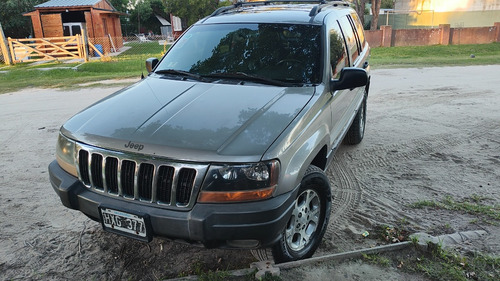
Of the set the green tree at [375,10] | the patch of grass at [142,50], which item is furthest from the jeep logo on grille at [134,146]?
the green tree at [375,10]

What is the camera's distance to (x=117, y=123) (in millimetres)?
2869

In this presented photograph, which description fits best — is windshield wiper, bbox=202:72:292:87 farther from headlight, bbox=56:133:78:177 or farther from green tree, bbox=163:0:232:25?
green tree, bbox=163:0:232:25

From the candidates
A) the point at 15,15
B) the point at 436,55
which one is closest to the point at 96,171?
the point at 436,55

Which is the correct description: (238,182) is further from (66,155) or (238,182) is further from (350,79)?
(350,79)

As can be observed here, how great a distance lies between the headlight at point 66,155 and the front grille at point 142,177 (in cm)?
13

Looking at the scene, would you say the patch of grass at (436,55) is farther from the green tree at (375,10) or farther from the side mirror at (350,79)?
the side mirror at (350,79)

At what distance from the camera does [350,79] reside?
351 centimetres

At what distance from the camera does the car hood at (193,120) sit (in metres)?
2.51

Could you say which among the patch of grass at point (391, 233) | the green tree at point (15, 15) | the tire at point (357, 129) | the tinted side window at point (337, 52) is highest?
the green tree at point (15, 15)

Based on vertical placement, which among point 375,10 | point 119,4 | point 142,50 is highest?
point 119,4

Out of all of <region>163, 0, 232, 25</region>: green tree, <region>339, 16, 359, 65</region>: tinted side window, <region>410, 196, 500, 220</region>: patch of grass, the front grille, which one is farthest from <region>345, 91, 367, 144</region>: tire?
<region>163, 0, 232, 25</region>: green tree

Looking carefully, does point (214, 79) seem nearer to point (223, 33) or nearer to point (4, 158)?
point (223, 33)

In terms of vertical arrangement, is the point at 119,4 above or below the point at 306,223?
above

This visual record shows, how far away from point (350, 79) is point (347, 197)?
1305 millimetres
